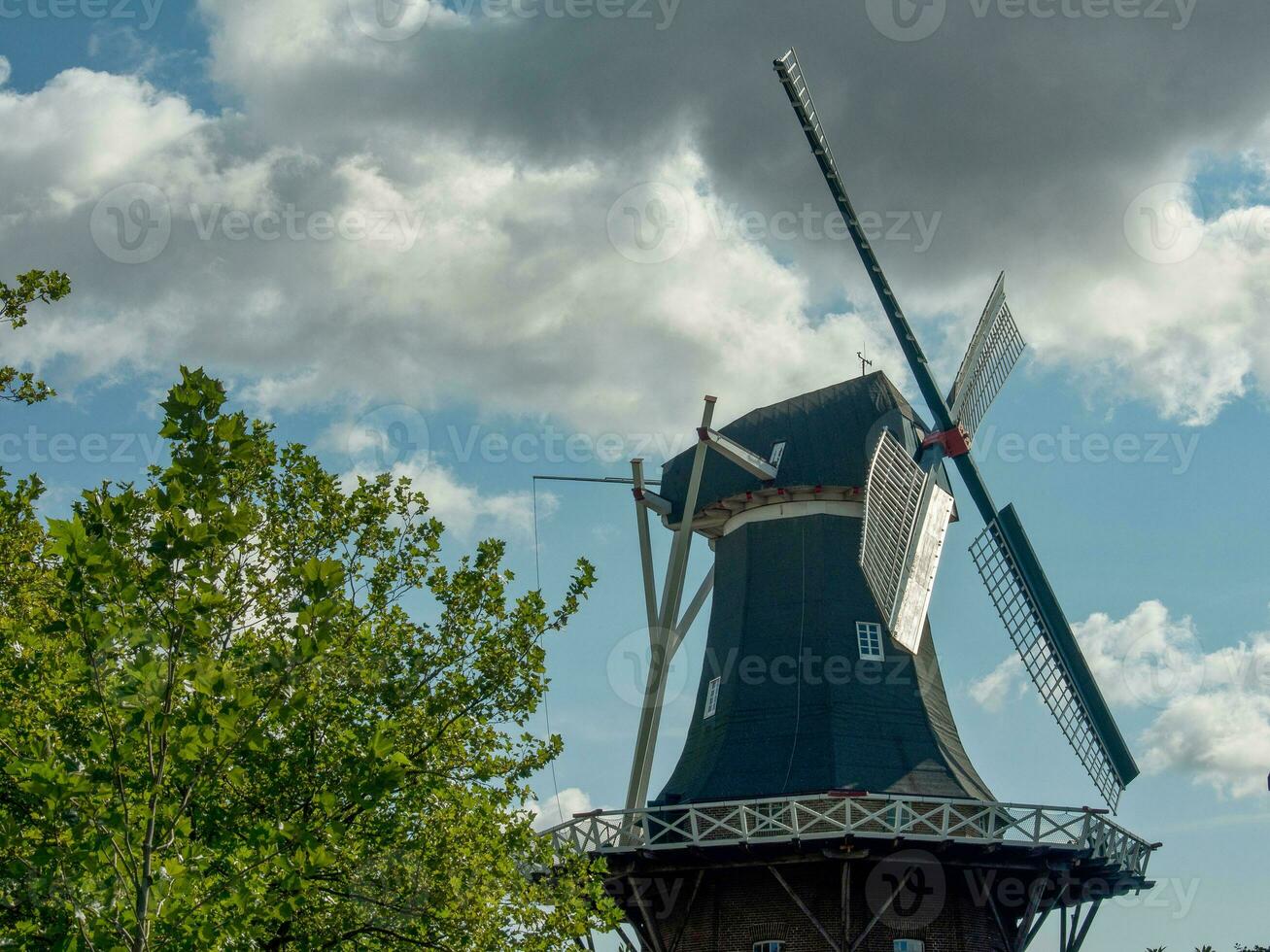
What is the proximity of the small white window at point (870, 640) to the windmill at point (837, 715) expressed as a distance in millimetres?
43

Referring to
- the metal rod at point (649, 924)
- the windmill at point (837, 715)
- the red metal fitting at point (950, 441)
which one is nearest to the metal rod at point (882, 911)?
the windmill at point (837, 715)

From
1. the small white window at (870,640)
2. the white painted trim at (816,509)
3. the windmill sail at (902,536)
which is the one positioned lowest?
the small white window at (870,640)

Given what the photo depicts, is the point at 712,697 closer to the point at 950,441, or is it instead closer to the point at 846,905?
the point at 846,905

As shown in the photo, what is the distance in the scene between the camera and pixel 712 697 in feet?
83.7

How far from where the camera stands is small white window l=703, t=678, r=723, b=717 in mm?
25312

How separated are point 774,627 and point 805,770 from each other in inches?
126

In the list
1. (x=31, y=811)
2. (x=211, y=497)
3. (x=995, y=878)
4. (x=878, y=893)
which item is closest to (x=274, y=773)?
(x=31, y=811)

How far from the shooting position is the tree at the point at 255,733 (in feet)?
23.3

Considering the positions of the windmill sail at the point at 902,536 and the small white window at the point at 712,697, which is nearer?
the windmill sail at the point at 902,536

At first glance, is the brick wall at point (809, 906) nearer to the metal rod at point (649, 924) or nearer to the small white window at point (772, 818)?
the metal rod at point (649, 924)

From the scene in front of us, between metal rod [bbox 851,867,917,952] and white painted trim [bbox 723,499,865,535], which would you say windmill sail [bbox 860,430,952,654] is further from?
metal rod [bbox 851,867,917,952]

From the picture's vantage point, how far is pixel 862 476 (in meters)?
25.9

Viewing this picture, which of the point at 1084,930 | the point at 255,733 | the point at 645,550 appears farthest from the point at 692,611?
the point at 255,733

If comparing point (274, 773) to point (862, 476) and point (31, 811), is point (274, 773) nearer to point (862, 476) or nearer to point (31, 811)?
point (31, 811)
